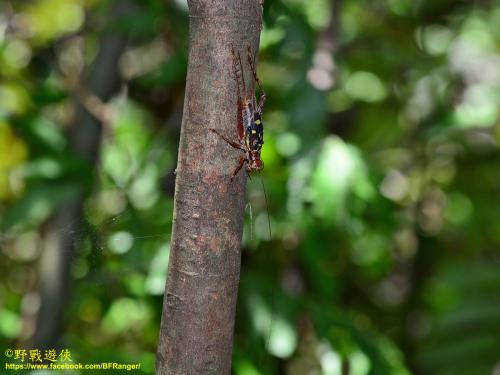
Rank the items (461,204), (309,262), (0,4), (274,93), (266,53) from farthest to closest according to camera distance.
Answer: (461,204), (0,4), (274,93), (309,262), (266,53)

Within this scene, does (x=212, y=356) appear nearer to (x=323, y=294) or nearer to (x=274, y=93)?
(x=323, y=294)

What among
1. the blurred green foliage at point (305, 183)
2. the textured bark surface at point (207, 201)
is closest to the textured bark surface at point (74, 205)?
the blurred green foliage at point (305, 183)

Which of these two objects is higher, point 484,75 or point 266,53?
point 484,75

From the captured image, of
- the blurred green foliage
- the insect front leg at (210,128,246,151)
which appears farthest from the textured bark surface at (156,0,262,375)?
the blurred green foliage

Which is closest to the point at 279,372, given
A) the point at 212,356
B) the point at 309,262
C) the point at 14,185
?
the point at 309,262

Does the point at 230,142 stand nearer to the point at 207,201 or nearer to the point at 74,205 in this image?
the point at 207,201

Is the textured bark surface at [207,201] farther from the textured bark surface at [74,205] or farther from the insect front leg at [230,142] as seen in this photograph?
the textured bark surface at [74,205]

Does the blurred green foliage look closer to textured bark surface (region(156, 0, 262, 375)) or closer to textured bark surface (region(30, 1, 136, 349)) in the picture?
textured bark surface (region(30, 1, 136, 349))
